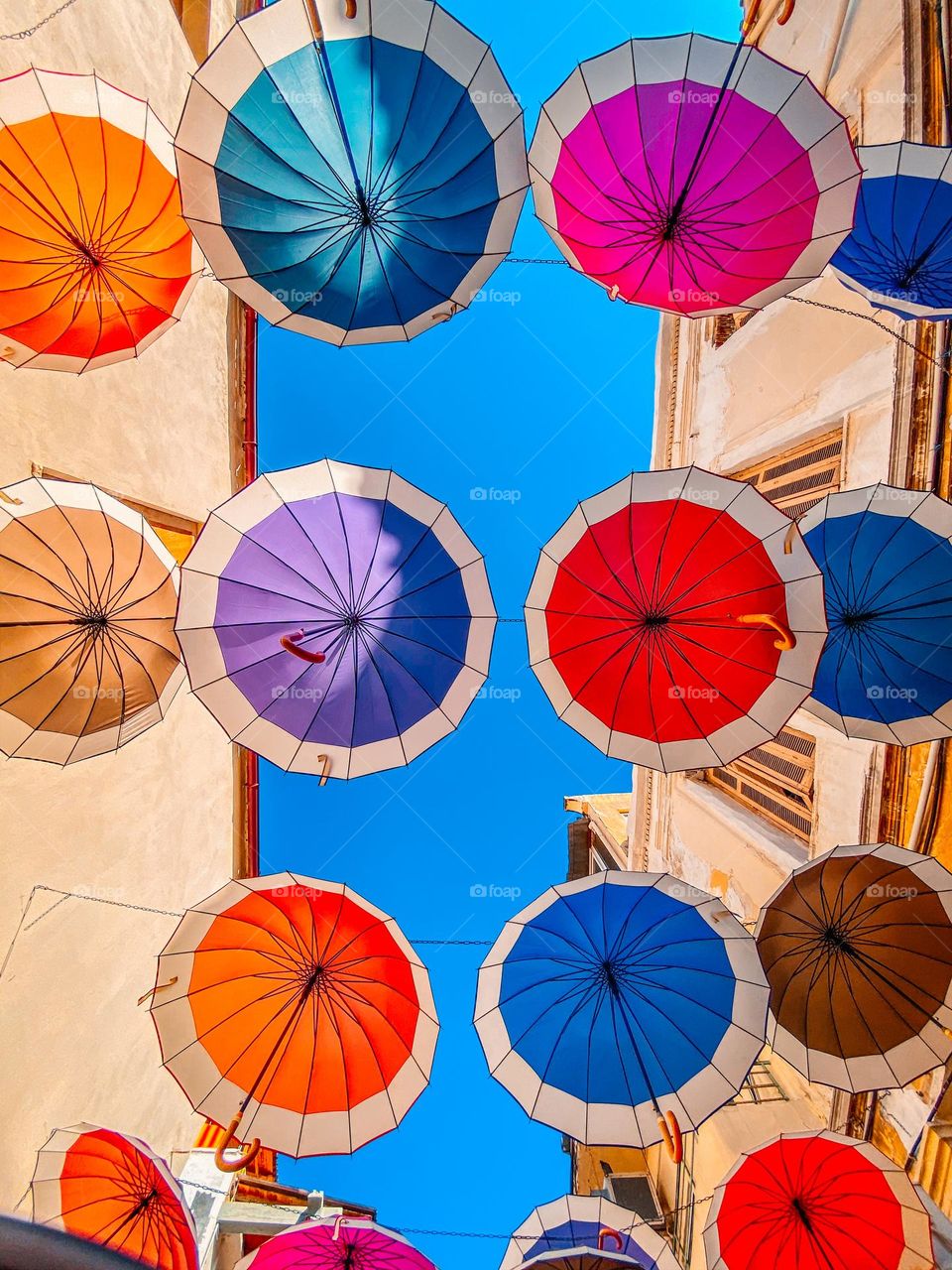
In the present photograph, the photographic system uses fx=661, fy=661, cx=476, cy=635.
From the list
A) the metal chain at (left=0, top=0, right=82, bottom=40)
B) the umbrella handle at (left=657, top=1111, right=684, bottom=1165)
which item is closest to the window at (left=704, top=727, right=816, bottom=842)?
the umbrella handle at (left=657, top=1111, right=684, bottom=1165)

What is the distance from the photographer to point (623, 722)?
702 cm

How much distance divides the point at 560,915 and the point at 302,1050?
10.3 feet

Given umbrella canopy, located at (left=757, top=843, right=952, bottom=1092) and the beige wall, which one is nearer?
umbrella canopy, located at (left=757, top=843, right=952, bottom=1092)

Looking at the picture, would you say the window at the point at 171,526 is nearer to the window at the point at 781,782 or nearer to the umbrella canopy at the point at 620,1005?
the umbrella canopy at the point at 620,1005

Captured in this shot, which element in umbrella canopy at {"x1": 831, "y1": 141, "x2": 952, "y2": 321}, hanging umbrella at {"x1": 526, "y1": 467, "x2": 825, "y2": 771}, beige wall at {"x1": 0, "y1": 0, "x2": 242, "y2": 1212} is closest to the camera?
umbrella canopy at {"x1": 831, "y1": 141, "x2": 952, "y2": 321}

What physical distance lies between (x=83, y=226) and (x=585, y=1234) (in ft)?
37.5

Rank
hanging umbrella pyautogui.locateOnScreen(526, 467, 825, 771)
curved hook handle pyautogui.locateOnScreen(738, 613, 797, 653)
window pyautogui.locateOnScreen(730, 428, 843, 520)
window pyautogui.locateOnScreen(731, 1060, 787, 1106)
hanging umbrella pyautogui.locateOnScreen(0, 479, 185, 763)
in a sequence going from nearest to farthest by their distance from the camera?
curved hook handle pyautogui.locateOnScreen(738, 613, 797, 653)
hanging umbrella pyautogui.locateOnScreen(0, 479, 185, 763)
hanging umbrella pyautogui.locateOnScreen(526, 467, 825, 771)
window pyautogui.locateOnScreen(730, 428, 843, 520)
window pyautogui.locateOnScreen(731, 1060, 787, 1106)

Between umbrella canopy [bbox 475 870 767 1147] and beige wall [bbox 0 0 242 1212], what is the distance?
5.43 metres

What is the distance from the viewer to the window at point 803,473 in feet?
33.6

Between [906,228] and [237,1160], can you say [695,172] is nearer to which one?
[906,228]

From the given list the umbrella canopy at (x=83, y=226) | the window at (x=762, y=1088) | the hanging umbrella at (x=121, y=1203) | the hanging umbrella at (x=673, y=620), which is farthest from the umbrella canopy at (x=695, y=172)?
the window at (x=762, y=1088)

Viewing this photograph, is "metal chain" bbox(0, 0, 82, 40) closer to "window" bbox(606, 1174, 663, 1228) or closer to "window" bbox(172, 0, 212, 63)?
"window" bbox(172, 0, 212, 63)

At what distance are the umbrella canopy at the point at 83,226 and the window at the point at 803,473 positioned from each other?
8.20 meters

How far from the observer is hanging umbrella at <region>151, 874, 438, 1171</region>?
6961mm
